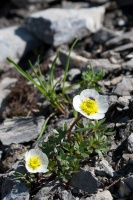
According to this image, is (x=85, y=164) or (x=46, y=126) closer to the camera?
(x=85, y=164)

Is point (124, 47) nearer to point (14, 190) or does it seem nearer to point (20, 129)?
point (20, 129)

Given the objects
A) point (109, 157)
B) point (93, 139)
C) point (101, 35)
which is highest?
point (93, 139)

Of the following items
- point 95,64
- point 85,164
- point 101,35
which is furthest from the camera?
point 101,35

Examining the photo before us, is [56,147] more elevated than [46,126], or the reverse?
[56,147]

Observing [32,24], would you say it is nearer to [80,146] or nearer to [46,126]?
[46,126]

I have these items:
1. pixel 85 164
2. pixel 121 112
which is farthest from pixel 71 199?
pixel 121 112

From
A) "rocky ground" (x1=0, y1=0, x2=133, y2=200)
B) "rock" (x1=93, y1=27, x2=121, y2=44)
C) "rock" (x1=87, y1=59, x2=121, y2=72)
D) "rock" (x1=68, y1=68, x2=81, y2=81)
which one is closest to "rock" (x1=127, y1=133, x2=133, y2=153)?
"rocky ground" (x1=0, y1=0, x2=133, y2=200)

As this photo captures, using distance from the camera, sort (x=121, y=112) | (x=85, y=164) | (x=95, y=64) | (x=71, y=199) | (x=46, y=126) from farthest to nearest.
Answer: (x=95, y=64) < (x=46, y=126) < (x=121, y=112) < (x=85, y=164) < (x=71, y=199)
